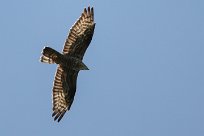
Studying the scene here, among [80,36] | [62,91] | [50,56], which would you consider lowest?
[62,91]

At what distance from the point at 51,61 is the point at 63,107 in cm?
203

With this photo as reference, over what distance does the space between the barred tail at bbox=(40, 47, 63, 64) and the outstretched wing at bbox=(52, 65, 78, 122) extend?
87 cm

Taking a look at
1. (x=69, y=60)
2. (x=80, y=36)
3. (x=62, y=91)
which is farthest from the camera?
(x=62, y=91)

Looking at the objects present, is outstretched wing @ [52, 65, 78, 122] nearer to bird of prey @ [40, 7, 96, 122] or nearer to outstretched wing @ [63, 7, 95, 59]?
bird of prey @ [40, 7, 96, 122]

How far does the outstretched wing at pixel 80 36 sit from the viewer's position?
18.0 m

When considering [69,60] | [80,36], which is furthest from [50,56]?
[80,36]

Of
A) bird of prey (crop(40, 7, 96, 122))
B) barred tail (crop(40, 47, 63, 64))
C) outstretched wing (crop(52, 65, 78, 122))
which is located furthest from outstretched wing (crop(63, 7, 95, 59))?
outstretched wing (crop(52, 65, 78, 122))

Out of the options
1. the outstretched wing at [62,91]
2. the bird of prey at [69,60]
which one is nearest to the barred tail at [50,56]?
the bird of prey at [69,60]

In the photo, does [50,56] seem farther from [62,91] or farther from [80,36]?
[62,91]

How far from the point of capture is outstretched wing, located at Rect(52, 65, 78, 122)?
1853cm

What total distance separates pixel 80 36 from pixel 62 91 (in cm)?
214

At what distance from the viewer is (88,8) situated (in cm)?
1848

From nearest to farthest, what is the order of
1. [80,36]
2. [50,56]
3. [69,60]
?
[50,56] → [69,60] → [80,36]

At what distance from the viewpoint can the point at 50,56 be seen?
1744 cm
